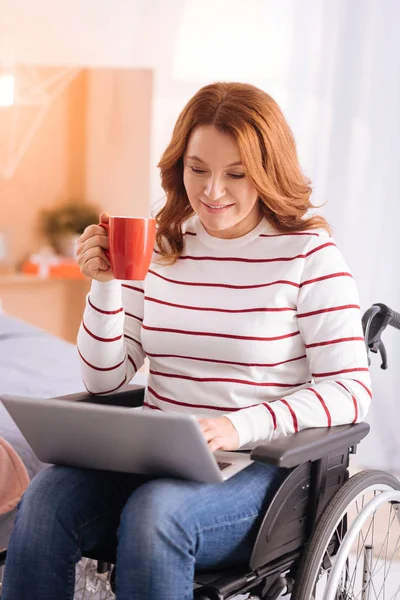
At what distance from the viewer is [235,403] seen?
160 centimetres

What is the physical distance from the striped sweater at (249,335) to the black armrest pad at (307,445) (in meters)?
0.02

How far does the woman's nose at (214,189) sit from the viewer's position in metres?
1.62

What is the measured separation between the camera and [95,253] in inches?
63.4

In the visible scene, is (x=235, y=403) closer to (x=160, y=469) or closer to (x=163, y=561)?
(x=160, y=469)

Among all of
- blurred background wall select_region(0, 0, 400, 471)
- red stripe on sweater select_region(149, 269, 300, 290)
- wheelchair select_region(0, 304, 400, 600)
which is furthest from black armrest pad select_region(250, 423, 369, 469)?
blurred background wall select_region(0, 0, 400, 471)

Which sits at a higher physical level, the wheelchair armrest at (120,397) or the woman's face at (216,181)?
the woman's face at (216,181)

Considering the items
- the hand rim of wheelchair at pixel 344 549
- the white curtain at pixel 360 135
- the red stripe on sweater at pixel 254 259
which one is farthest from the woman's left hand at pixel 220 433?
the white curtain at pixel 360 135

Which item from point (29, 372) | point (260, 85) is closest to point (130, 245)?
point (29, 372)

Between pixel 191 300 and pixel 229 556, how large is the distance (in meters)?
0.48

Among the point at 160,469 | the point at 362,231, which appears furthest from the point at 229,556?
the point at 362,231

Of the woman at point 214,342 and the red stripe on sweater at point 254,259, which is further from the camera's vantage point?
the red stripe on sweater at point 254,259

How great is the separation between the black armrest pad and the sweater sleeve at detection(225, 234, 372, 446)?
2 cm

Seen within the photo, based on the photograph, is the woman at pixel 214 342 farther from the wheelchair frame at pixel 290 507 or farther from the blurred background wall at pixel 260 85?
the blurred background wall at pixel 260 85

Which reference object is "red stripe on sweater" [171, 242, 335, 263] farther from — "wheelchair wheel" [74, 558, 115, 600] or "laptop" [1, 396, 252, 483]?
"wheelchair wheel" [74, 558, 115, 600]
